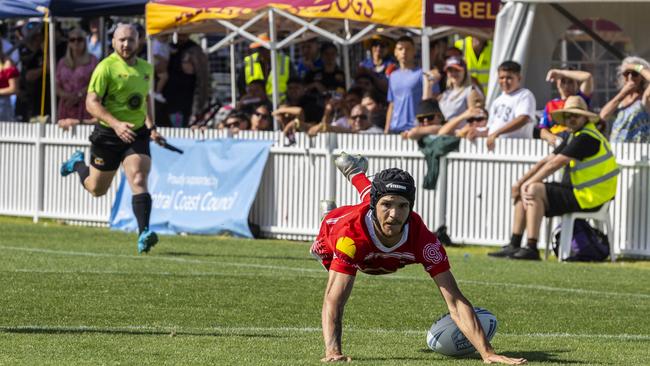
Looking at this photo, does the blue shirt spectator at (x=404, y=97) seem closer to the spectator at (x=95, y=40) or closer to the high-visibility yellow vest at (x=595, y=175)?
the high-visibility yellow vest at (x=595, y=175)

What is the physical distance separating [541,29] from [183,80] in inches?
305

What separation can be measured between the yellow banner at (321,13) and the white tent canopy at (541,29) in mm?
1047

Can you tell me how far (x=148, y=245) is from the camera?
16250 millimetres

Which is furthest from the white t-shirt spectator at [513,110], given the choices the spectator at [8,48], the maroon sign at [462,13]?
the spectator at [8,48]

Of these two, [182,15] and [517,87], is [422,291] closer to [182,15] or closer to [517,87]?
[517,87]

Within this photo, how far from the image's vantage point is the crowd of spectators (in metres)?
18.2

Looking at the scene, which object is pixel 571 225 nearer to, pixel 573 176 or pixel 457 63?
pixel 573 176

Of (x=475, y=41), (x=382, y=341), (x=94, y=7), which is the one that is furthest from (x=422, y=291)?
(x=94, y=7)

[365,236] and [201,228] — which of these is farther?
[201,228]

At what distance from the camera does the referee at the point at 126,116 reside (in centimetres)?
1619

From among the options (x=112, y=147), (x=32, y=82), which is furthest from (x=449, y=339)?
(x=32, y=82)

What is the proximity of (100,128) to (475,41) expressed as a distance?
671 cm

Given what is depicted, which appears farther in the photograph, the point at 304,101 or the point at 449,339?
the point at 304,101

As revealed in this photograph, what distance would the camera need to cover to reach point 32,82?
85.5 feet
